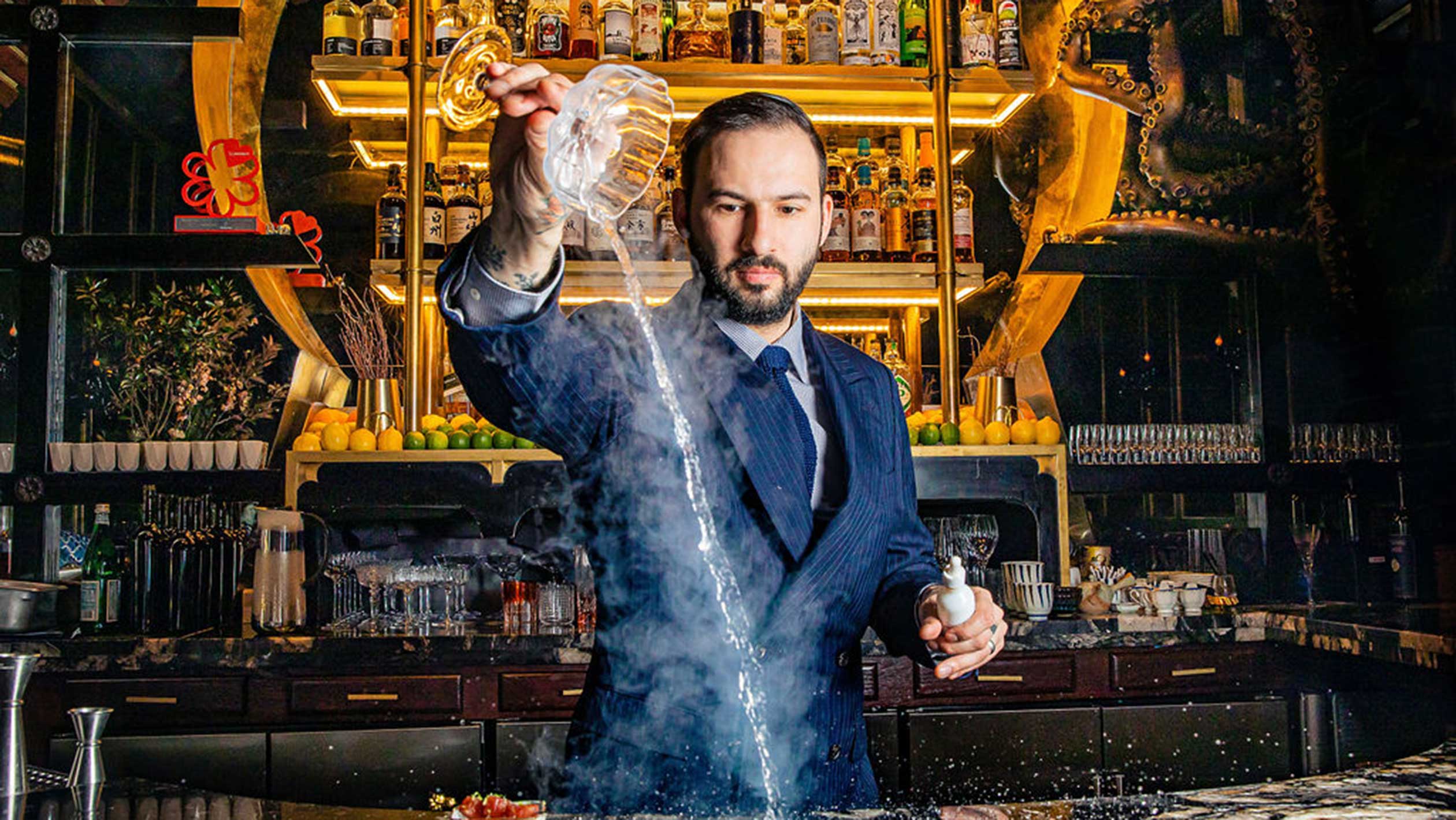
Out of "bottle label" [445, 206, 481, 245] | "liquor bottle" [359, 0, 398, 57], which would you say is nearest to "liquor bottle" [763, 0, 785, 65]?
"bottle label" [445, 206, 481, 245]

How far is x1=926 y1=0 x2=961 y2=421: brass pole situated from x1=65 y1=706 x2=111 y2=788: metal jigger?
2.62 metres

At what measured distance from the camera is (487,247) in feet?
4.21

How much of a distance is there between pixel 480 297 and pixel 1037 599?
2.27 m

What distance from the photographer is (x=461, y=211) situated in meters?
3.54

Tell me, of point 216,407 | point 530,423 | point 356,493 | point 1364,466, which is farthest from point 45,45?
point 1364,466

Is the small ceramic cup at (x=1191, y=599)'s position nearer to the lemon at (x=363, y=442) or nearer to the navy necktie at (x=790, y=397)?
the navy necktie at (x=790, y=397)

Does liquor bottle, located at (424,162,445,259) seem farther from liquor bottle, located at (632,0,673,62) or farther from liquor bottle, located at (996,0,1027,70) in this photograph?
liquor bottle, located at (996,0,1027,70)

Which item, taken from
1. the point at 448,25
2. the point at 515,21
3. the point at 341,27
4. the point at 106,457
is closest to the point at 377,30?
the point at 341,27

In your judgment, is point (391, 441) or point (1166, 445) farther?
point (1166, 445)

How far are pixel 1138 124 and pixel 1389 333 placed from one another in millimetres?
1168

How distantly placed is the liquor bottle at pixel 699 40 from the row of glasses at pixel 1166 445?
168 cm

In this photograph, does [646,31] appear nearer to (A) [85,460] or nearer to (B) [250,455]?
(B) [250,455]

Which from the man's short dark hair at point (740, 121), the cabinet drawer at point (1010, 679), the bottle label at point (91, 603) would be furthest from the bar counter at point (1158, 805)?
the bottle label at point (91, 603)

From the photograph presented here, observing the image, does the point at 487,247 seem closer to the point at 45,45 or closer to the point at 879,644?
the point at 879,644
